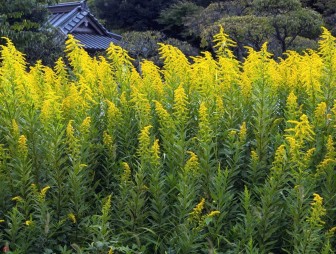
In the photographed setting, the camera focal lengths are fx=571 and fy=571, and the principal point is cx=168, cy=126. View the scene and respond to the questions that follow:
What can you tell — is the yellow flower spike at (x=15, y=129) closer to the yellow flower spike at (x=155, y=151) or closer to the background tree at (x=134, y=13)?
the yellow flower spike at (x=155, y=151)

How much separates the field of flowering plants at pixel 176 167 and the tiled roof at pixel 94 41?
15623 mm

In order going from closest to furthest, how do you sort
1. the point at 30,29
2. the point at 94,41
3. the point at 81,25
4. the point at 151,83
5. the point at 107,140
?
the point at 107,140 < the point at 151,83 < the point at 30,29 < the point at 94,41 < the point at 81,25

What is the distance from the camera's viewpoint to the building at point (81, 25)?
762 inches

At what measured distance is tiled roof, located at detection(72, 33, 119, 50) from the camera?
62.0 feet

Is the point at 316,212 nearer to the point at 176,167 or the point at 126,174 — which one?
the point at 176,167

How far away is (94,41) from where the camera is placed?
19750 millimetres

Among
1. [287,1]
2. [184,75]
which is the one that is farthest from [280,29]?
[184,75]

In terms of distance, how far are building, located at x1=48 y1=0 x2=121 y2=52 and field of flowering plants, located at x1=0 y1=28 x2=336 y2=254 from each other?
51.5 feet

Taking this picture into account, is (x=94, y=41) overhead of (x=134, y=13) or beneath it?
overhead

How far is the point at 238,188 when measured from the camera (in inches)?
116

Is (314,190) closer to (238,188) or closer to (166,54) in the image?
(238,188)

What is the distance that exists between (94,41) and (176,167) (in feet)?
56.9

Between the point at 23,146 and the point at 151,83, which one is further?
the point at 151,83

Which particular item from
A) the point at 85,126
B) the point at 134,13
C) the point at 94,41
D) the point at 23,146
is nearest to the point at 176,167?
the point at 85,126
